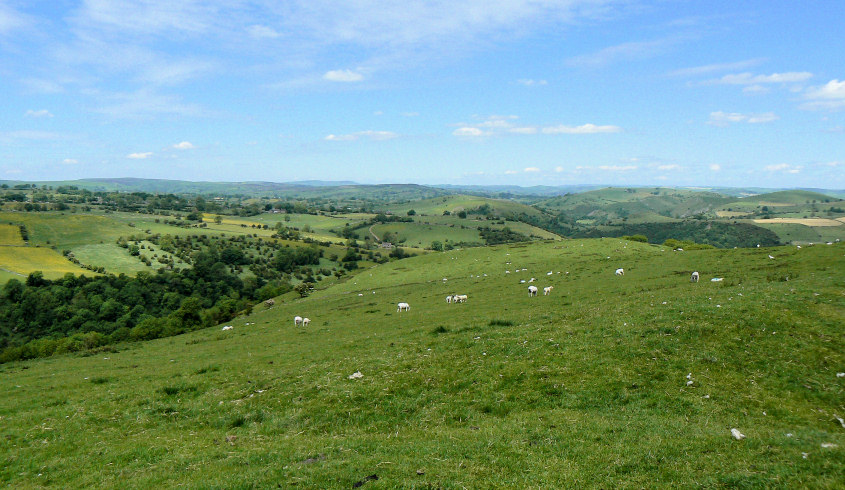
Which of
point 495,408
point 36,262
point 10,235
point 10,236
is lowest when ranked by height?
point 36,262

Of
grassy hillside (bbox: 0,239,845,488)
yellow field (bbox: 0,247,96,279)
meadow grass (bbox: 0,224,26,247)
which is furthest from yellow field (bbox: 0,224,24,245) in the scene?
grassy hillside (bbox: 0,239,845,488)

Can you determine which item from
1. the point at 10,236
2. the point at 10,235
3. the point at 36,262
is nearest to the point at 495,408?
the point at 36,262

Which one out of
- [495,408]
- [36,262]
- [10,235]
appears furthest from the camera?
[10,235]

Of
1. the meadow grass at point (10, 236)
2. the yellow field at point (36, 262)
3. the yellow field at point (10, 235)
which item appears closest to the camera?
the yellow field at point (36, 262)

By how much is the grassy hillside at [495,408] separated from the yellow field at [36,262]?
132 meters

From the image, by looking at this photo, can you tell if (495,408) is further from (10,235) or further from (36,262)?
(10,235)

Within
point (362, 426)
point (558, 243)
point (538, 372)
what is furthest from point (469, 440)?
point (558, 243)

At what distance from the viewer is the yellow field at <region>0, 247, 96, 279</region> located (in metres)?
124

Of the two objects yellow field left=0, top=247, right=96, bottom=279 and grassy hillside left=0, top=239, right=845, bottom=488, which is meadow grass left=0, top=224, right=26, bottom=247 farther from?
grassy hillside left=0, top=239, right=845, bottom=488

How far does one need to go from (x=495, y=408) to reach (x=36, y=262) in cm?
18265

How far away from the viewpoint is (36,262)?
5330 inches

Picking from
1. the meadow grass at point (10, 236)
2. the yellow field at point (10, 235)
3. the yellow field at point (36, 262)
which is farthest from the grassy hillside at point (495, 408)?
the yellow field at point (10, 235)

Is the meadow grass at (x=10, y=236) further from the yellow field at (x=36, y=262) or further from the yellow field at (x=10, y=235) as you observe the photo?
the yellow field at (x=36, y=262)

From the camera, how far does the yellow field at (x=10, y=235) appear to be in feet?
508
